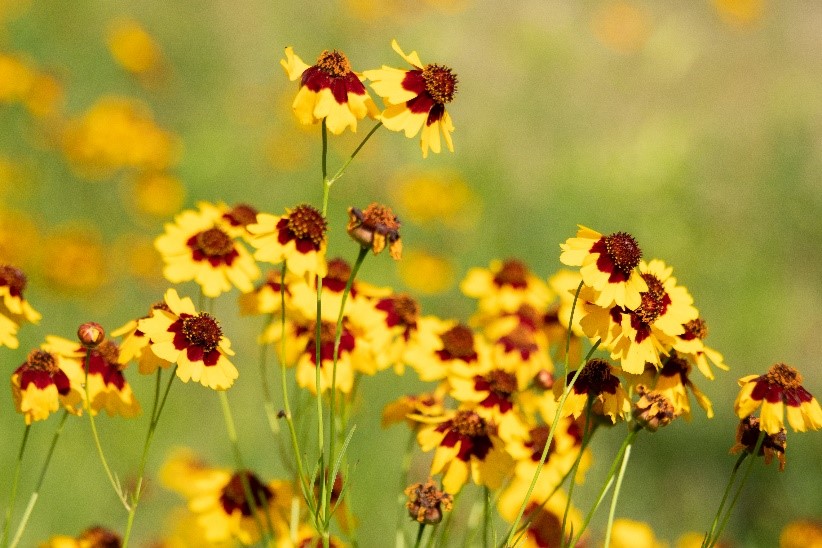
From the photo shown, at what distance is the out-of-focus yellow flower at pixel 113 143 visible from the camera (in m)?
5.37

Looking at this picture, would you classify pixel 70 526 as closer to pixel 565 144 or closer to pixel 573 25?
pixel 565 144

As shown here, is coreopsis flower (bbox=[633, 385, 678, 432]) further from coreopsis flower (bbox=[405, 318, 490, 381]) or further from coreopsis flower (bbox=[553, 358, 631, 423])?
coreopsis flower (bbox=[405, 318, 490, 381])

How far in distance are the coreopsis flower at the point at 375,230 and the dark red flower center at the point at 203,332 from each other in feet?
0.98

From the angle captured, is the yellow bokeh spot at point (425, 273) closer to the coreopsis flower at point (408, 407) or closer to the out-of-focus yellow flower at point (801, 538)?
the out-of-focus yellow flower at point (801, 538)

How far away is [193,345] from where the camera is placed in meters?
1.69

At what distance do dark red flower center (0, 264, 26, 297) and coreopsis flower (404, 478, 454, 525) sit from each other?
2.85ft

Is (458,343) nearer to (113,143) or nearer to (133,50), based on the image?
(113,143)

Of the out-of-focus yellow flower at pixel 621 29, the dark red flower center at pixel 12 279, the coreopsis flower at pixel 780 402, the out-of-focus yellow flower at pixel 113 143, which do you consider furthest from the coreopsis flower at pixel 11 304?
the out-of-focus yellow flower at pixel 621 29

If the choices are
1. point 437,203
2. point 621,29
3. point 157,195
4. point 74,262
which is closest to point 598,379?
point 74,262

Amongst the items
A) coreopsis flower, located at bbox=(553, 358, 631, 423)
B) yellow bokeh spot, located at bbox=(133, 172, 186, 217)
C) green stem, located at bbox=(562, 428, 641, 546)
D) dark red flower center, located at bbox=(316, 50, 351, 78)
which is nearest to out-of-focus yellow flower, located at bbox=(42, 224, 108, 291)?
yellow bokeh spot, located at bbox=(133, 172, 186, 217)

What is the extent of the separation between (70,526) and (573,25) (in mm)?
7749

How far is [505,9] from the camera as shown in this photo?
10.5 metres

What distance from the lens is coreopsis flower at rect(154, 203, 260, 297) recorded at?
6.57ft

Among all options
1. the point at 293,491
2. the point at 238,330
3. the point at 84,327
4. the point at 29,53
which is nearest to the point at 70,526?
the point at 238,330
